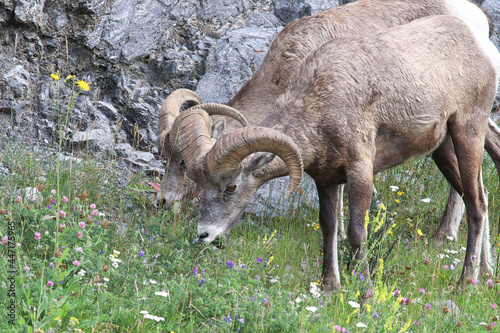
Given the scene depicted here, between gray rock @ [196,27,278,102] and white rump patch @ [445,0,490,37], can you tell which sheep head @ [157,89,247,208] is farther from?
white rump patch @ [445,0,490,37]

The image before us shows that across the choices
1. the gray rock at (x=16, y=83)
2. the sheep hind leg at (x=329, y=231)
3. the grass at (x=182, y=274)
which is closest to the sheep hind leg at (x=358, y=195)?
the grass at (x=182, y=274)

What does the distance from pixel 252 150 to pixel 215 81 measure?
173 inches

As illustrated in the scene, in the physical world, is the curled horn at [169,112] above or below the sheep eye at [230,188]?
below

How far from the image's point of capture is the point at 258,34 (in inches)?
380

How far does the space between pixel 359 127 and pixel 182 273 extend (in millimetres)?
1944

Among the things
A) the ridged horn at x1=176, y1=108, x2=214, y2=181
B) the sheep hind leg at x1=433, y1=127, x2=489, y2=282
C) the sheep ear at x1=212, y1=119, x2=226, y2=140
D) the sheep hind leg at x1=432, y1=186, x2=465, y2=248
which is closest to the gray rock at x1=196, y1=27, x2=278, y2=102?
the sheep ear at x1=212, y1=119, x2=226, y2=140

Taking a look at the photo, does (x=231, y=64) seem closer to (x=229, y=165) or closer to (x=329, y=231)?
(x=329, y=231)

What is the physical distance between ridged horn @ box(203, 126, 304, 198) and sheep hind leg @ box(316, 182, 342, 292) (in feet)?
3.17

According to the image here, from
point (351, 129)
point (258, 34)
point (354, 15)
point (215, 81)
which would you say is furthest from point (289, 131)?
point (258, 34)

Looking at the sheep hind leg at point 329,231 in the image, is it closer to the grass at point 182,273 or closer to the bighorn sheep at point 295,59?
the grass at point 182,273

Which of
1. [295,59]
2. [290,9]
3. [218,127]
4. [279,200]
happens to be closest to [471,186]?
[279,200]

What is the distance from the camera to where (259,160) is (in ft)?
17.5

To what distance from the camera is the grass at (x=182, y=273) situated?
3535 mm

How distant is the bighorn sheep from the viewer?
711 cm
